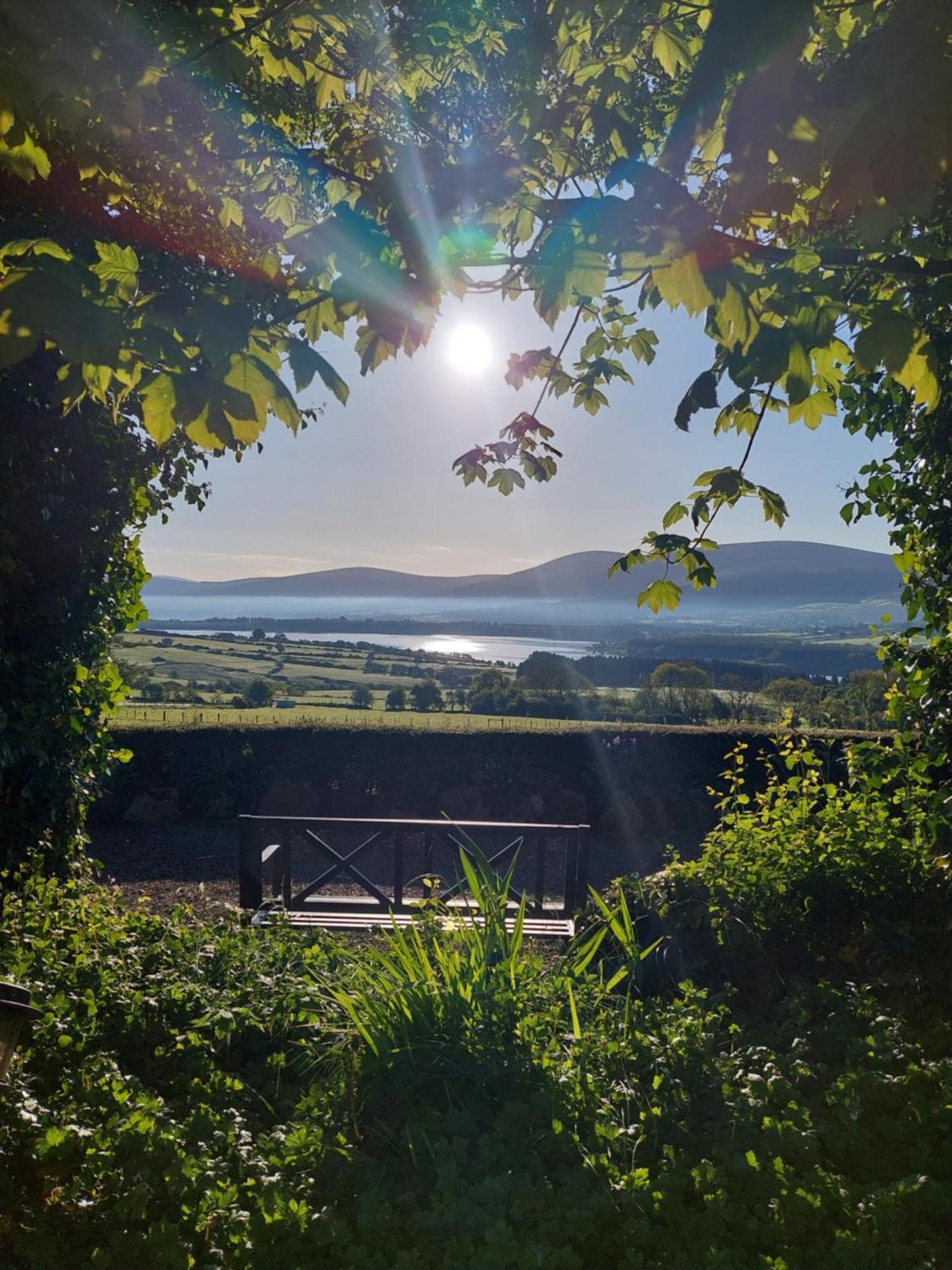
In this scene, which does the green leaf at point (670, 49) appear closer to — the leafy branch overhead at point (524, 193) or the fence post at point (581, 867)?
the leafy branch overhead at point (524, 193)

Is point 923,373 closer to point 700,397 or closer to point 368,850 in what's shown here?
point 700,397

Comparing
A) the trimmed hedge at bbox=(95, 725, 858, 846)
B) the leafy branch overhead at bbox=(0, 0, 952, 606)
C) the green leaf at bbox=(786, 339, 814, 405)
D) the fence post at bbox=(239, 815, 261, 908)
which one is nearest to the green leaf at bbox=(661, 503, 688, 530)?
the leafy branch overhead at bbox=(0, 0, 952, 606)

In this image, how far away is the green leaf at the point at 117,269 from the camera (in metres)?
1.84

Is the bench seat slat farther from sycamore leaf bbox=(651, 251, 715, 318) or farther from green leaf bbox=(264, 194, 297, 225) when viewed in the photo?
sycamore leaf bbox=(651, 251, 715, 318)

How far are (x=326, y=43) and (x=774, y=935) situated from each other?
479 cm

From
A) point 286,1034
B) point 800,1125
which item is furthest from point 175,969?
point 800,1125

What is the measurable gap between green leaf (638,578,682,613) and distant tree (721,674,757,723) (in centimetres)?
964

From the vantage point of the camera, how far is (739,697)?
45.8ft

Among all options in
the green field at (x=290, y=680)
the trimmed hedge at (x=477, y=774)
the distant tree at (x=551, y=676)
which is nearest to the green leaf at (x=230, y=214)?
the green field at (x=290, y=680)

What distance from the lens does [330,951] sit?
4.13 m

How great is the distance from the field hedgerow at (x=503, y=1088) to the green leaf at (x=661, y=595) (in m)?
1.49

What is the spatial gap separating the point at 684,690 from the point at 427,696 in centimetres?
488

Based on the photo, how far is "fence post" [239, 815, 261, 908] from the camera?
20.2 ft

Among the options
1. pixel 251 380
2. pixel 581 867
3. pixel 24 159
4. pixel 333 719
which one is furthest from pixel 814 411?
pixel 333 719
